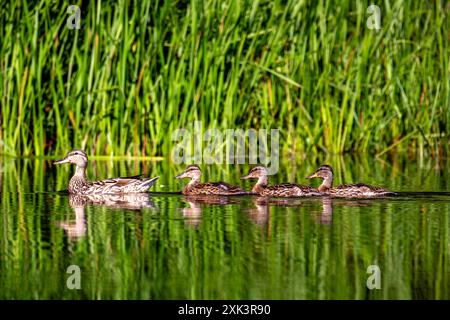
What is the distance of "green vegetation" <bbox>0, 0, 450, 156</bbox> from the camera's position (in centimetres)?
1191

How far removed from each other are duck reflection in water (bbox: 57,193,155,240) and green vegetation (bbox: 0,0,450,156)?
286cm

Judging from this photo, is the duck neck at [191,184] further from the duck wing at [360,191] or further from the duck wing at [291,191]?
the duck wing at [360,191]

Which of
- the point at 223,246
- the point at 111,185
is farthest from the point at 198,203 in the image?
the point at 223,246

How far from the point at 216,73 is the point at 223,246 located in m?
5.96

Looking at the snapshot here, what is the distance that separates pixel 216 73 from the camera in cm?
1207

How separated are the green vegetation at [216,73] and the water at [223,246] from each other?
2.51m

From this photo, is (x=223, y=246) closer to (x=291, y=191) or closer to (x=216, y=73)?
(x=291, y=191)

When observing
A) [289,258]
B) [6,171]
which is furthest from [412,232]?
[6,171]

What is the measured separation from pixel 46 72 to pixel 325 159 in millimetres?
3586

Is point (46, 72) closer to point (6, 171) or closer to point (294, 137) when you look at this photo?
point (6, 171)

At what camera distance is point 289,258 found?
235 inches

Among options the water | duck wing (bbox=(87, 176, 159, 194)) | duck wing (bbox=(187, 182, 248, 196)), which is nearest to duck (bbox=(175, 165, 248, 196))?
duck wing (bbox=(187, 182, 248, 196))

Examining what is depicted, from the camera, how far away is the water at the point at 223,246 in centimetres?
525

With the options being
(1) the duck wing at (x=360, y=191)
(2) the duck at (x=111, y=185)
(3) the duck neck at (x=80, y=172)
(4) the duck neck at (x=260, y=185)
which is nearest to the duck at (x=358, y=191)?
(1) the duck wing at (x=360, y=191)
